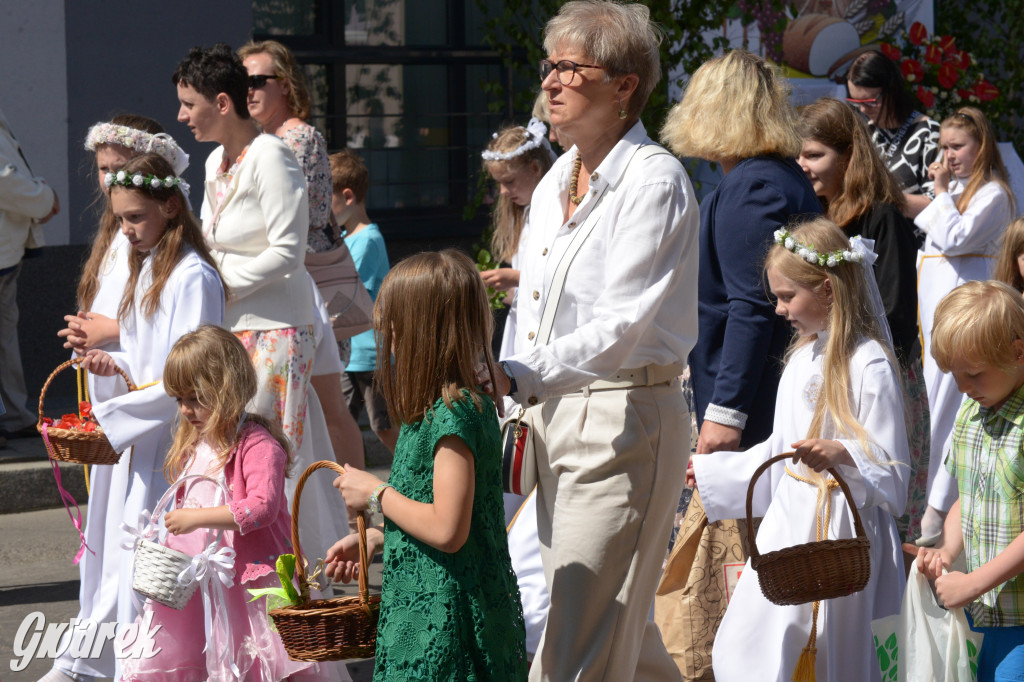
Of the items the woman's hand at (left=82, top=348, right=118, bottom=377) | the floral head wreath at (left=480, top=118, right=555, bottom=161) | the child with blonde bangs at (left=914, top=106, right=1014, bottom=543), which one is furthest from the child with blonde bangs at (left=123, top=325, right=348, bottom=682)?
the child with blonde bangs at (left=914, top=106, right=1014, bottom=543)

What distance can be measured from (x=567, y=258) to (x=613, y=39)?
1.89 feet

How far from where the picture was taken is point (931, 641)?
3.22 metres

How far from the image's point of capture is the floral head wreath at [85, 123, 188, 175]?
4996 millimetres

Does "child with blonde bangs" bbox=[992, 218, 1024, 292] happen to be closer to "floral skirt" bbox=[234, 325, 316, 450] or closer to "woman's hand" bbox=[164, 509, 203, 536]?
"floral skirt" bbox=[234, 325, 316, 450]

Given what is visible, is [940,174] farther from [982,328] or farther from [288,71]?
[982,328]

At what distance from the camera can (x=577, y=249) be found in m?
3.36

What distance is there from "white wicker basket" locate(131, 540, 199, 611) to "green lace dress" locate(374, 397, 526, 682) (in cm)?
90

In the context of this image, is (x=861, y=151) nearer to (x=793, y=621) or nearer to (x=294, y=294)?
(x=793, y=621)

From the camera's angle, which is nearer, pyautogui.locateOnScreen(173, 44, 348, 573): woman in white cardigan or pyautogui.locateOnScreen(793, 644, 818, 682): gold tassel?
pyautogui.locateOnScreen(793, 644, 818, 682): gold tassel

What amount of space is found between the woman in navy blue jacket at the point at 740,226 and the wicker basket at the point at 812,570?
2.31ft

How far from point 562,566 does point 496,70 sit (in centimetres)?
755

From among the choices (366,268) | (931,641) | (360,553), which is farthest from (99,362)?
(366,268)

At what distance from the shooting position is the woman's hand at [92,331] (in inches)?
176

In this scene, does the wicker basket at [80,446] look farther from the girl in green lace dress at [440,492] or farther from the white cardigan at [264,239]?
the girl in green lace dress at [440,492]
